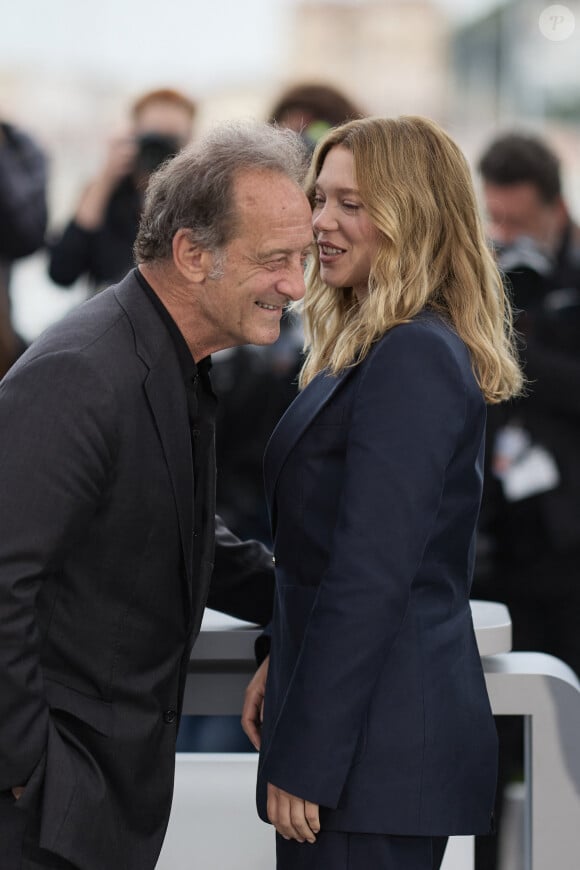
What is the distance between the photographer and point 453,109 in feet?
14.5

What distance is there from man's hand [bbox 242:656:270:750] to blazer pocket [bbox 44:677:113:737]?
0.90 ft

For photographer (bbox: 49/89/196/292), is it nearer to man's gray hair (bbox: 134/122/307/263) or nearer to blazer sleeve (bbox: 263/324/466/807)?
man's gray hair (bbox: 134/122/307/263)

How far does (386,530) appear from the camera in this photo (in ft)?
4.92

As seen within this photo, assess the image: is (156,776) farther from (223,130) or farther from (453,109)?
(453,109)

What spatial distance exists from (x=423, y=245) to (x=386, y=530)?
39 centimetres

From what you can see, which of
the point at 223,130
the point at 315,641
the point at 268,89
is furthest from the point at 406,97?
the point at 315,641

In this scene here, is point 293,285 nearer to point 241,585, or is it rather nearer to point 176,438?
point 176,438

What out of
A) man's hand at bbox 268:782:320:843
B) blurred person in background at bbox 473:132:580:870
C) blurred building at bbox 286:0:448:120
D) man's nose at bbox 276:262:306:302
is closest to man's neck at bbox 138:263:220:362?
man's nose at bbox 276:262:306:302

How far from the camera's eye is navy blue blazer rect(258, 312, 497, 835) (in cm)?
150

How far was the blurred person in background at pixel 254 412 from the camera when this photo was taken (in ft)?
10.8

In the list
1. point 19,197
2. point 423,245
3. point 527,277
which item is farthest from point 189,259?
point 19,197

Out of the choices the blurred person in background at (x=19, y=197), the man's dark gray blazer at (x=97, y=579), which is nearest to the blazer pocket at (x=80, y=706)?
the man's dark gray blazer at (x=97, y=579)

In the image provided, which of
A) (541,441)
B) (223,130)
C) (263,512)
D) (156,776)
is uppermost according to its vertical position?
(223,130)

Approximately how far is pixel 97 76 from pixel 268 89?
0.60 metres
